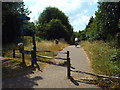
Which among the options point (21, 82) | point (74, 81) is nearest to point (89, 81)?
point (74, 81)

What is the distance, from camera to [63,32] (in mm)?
33781

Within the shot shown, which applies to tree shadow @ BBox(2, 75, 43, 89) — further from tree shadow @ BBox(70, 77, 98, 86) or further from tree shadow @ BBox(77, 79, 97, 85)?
tree shadow @ BBox(77, 79, 97, 85)

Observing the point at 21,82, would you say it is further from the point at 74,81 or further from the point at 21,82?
the point at 74,81

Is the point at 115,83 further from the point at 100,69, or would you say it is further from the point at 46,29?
the point at 46,29

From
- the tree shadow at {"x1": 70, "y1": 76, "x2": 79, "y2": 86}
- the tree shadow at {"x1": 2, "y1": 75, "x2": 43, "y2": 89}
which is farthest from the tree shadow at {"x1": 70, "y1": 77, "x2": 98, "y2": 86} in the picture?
the tree shadow at {"x1": 2, "y1": 75, "x2": 43, "y2": 89}

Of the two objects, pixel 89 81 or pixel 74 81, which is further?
pixel 74 81

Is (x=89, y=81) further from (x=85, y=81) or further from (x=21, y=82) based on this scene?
(x=21, y=82)

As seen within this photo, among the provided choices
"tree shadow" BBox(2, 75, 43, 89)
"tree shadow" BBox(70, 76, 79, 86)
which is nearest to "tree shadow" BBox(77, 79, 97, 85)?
"tree shadow" BBox(70, 76, 79, 86)

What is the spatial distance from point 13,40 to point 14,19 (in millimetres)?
2742

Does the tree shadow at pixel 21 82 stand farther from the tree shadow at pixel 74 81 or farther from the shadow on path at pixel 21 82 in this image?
the tree shadow at pixel 74 81

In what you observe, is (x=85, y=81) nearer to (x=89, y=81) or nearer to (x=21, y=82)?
(x=89, y=81)

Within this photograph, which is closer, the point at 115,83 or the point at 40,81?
the point at 115,83

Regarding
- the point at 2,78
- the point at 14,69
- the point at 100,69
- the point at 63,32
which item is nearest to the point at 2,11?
the point at 14,69

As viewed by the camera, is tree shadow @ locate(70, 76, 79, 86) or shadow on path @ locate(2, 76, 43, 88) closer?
shadow on path @ locate(2, 76, 43, 88)
